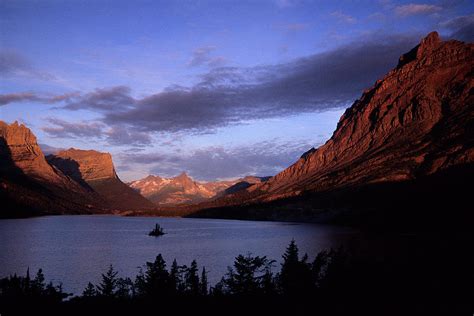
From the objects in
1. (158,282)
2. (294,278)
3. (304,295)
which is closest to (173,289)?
(158,282)

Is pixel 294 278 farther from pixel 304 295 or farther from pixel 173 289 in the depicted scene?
pixel 173 289

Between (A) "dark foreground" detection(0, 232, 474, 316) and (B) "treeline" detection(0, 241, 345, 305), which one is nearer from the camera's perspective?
(A) "dark foreground" detection(0, 232, 474, 316)

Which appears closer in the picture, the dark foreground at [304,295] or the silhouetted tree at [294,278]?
the dark foreground at [304,295]

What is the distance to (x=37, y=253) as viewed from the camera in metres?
115

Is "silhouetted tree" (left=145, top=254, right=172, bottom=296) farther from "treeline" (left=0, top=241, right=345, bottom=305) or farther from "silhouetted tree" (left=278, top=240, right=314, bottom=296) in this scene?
"silhouetted tree" (left=278, top=240, right=314, bottom=296)

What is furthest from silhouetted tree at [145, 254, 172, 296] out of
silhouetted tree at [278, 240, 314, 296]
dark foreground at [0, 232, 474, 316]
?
silhouetted tree at [278, 240, 314, 296]

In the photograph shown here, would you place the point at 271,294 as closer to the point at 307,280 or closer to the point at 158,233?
the point at 307,280

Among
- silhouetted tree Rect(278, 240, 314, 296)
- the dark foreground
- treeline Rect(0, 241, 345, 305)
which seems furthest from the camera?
silhouetted tree Rect(278, 240, 314, 296)

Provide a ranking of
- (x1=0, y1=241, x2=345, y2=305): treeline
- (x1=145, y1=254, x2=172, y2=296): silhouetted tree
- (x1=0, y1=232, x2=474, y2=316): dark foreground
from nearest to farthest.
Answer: (x1=0, y1=232, x2=474, y2=316): dark foreground → (x1=0, y1=241, x2=345, y2=305): treeline → (x1=145, y1=254, x2=172, y2=296): silhouetted tree

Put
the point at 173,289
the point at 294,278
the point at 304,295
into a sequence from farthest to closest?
the point at 294,278
the point at 173,289
the point at 304,295

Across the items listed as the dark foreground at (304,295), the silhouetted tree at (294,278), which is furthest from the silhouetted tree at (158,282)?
the silhouetted tree at (294,278)

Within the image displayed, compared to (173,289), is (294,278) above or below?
above

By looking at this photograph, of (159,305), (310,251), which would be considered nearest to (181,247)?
(310,251)

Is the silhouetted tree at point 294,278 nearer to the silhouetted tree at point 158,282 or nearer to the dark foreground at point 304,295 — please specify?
the dark foreground at point 304,295
